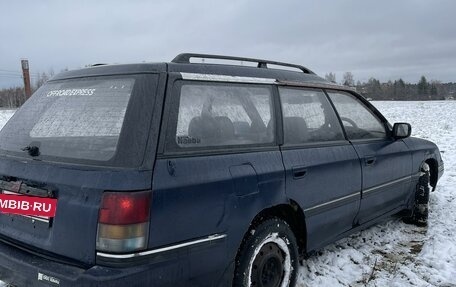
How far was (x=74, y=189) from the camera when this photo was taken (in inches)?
84.3

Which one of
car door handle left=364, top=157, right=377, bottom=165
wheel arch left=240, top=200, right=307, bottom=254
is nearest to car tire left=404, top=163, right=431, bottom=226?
car door handle left=364, top=157, right=377, bottom=165

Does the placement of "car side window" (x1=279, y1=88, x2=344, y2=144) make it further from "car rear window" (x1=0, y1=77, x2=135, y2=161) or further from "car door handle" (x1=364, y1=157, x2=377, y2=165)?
"car rear window" (x1=0, y1=77, x2=135, y2=161)

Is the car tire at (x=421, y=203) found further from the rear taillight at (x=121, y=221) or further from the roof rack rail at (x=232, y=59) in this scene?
the rear taillight at (x=121, y=221)

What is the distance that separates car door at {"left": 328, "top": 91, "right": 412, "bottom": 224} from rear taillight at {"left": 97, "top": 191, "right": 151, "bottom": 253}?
93.1 inches

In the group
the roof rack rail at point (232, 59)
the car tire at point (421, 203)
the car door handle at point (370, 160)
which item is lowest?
the car tire at point (421, 203)

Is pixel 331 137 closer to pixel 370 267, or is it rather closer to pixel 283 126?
pixel 283 126

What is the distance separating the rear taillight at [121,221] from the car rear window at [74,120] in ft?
0.93

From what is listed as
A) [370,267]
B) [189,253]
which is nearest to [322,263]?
[370,267]

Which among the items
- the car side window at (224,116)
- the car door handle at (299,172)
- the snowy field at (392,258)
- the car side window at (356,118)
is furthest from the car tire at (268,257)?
the car side window at (356,118)

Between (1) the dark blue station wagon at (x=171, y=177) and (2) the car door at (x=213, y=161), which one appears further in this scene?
(2) the car door at (x=213, y=161)

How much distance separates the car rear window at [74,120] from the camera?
2.31 metres

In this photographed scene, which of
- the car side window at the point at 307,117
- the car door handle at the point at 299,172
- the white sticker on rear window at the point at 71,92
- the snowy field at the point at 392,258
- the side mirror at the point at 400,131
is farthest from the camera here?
the side mirror at the point at 400,131

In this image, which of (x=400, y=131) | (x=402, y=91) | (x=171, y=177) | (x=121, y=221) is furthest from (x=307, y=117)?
(x=402, y=91)

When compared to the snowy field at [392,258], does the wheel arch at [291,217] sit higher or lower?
higher
